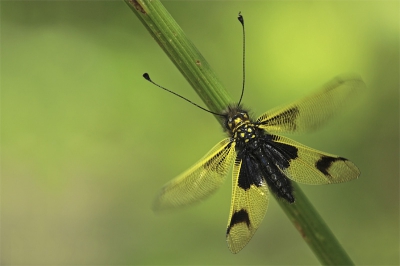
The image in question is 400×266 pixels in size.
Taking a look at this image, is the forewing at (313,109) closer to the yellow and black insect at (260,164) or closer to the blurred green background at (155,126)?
the yellow and black insect at (260,164)

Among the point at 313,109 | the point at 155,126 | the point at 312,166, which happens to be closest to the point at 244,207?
the point at 312,166

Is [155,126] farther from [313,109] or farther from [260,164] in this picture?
[313,109]

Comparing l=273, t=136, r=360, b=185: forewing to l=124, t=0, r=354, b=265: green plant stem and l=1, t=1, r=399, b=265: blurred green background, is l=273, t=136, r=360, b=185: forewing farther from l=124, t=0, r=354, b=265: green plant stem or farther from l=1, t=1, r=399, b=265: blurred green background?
l=1, t=1, r=399, b=265: blurred green background

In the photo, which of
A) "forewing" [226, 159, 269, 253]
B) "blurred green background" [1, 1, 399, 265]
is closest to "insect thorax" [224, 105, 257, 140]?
"forewing" [226, 159, 269, 253]

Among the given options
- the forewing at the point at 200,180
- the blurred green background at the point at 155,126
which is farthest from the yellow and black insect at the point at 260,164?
the blurred green background at the point at 155,126

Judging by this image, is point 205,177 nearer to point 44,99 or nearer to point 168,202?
point 168,202

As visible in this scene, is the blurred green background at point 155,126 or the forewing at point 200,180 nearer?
the forewing at point 200,180
